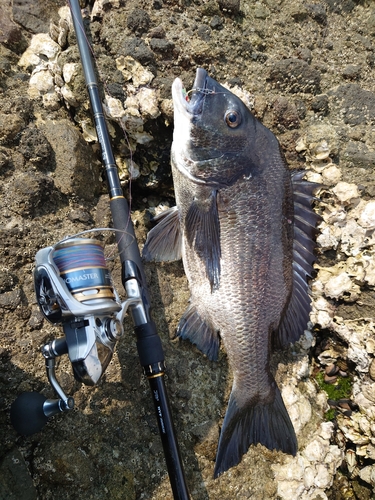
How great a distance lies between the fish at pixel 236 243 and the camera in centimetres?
228

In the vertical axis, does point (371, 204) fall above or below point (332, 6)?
below

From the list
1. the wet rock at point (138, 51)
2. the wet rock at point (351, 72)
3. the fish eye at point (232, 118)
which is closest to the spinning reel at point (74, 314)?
the fish eye at point (232, 118)

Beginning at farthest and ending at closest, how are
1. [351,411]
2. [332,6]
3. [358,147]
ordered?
[332,6], [358,147], [351,411]

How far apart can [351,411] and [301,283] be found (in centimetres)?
93

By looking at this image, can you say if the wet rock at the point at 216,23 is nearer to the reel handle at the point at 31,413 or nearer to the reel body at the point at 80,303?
the reel body at the point at 80,303

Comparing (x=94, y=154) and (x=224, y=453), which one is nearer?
(x=224, y=453)

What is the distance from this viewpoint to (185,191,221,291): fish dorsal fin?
7.68 feet

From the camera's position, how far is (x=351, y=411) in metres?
2.53

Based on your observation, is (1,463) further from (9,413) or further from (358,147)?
(358,147)

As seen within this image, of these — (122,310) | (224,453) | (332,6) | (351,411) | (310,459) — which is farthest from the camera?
(332,6)

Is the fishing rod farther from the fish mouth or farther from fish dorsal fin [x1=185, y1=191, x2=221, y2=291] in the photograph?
the fish mouth

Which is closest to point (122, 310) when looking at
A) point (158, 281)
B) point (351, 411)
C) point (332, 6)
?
point (158, 281)

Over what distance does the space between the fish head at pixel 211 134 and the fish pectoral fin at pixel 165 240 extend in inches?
12.7

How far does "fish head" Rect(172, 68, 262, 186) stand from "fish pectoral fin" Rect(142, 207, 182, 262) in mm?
323
